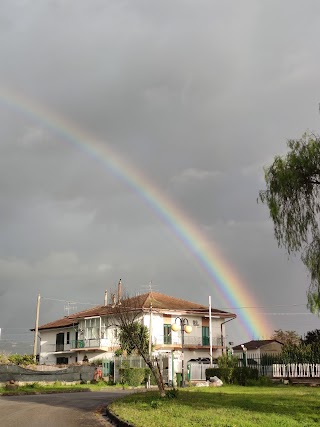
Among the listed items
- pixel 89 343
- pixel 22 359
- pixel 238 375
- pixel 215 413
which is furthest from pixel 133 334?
pixel 89 343

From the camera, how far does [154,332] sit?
53.6m

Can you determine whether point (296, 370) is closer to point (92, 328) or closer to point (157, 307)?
point (157, 307)

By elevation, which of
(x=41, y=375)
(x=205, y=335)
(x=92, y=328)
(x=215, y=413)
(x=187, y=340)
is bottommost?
(x=215, y=413)

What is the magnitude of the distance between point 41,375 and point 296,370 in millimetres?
16703

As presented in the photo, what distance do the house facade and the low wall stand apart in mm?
12065

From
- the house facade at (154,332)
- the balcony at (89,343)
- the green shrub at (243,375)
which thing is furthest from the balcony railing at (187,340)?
the green shrub at (243,375)

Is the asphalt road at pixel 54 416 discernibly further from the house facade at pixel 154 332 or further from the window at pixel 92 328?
the window at pixel 92 328

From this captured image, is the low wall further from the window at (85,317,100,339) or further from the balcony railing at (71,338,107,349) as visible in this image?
the window at (85,317,100,339)

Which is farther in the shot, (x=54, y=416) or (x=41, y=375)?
(x=41, y=375)

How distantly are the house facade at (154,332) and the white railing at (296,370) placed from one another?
60.3 feet

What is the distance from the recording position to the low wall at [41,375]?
32562mm

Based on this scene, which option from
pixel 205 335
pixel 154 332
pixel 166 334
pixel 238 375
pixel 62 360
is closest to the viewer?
pixel 238 375

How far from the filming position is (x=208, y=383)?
3089 centimetres

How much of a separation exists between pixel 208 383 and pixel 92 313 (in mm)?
29945
